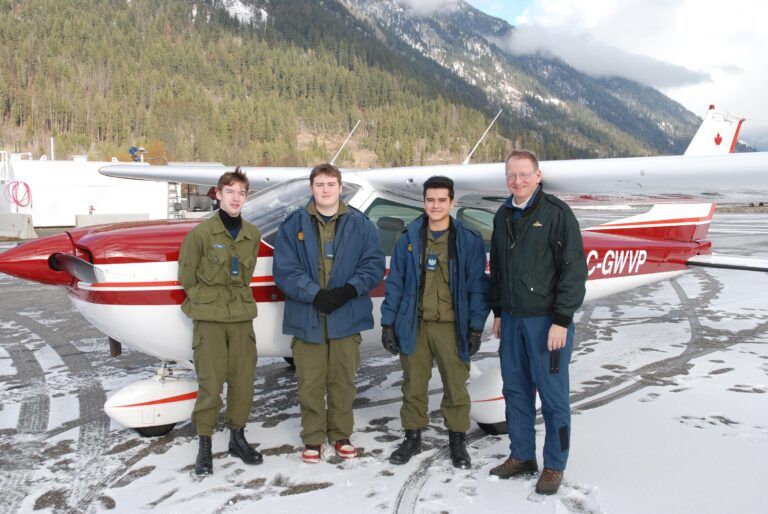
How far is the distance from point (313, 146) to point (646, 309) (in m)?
96.0

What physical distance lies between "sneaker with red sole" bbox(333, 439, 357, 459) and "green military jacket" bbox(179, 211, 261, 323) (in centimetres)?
85

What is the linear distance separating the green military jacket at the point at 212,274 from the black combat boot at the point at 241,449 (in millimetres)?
656

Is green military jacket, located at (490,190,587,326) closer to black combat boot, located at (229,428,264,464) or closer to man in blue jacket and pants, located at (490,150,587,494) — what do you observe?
man in blue jacket and pants, located at (490,150,587,494)

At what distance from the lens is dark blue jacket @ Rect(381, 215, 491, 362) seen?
9.80 ft

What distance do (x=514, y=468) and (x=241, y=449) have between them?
4.57 feet

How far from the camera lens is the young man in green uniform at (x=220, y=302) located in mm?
2918

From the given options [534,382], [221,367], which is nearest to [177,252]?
[221,367]

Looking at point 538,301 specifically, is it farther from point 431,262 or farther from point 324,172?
point 324,172

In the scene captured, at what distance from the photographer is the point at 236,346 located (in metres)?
3.02

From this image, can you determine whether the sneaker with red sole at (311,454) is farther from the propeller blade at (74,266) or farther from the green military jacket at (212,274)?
the propeller blade at (74,266)

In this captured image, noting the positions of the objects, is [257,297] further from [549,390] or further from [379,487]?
[549,390]

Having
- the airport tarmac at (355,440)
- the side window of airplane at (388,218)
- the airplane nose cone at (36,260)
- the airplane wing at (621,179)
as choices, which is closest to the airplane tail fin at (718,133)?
the airport tarmac at (355,440)

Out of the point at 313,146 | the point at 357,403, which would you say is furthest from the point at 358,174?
the point at 313,146

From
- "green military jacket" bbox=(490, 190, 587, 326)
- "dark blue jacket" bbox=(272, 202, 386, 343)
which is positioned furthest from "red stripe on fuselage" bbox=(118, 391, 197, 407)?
"green military jacket" bbox=(490, 190, 587, 326)
